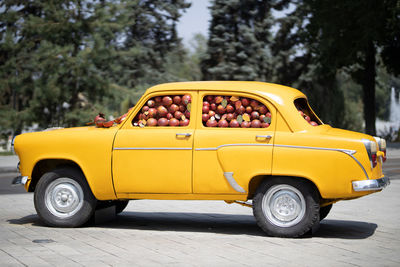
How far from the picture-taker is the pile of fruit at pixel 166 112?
26.7 ft

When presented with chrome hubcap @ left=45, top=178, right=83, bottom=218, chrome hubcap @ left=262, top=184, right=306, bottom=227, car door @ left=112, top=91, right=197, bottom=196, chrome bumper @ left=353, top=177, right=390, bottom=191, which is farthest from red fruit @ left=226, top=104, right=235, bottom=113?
chrome hubcap @ left=45, top=178, right=83, bottom=218

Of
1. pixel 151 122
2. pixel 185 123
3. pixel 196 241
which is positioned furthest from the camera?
pixel 151 122

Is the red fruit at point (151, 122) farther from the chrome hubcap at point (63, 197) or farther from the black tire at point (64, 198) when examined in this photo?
the chrome hubcap at point (63, 197)

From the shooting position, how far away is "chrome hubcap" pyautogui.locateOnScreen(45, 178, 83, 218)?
27.6 ft

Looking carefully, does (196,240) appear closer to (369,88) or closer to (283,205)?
(283,205)

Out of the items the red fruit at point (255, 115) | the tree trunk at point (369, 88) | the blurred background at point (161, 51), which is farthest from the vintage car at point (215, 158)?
the tree trunk at point (369, 88)

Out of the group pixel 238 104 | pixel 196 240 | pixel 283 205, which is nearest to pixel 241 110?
pixel 238 104

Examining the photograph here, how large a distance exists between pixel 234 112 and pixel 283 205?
4.19 ft

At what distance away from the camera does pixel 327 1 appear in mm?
36188

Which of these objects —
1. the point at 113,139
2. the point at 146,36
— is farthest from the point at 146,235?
the point at 146,36

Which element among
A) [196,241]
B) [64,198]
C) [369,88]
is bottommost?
[196,241]

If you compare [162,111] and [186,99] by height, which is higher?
[186,99]

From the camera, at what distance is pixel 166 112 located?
324 inches

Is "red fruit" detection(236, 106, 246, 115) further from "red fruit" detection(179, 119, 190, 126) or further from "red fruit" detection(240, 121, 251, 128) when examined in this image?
"red fruit" detection(179, 119, 190, 126)
